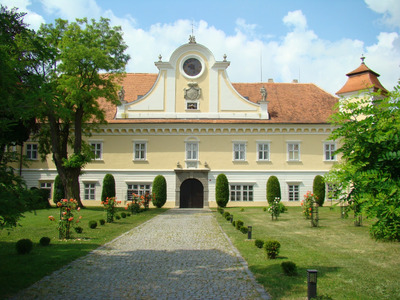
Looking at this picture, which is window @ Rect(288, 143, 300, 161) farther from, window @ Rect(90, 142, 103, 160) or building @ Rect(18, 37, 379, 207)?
window @ Rect(90, 142, 103, 160)

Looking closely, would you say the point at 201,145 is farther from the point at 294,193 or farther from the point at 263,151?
the point at 294,193

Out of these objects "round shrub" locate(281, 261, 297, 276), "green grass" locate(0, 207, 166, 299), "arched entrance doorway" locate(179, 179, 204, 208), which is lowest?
"green grass" locate(0, 207, 166, 299)

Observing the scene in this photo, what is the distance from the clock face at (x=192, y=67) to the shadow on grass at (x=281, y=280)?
25.4m

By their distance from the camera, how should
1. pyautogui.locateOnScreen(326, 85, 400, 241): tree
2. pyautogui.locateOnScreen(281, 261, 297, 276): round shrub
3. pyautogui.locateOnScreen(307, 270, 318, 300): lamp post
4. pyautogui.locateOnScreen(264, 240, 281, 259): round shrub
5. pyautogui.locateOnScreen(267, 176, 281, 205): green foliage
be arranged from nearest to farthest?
pyautogui.locateOnScreen(307, 270, 318, 300): lamp post
pyautogui.locateOnScreen(281, 261, 297, 276): round shrub
pyautogui.locateOnScreen(326, 85, 400, 241): tree
pyautogui.locateOnScreen(264, 240, 281, 259): round shrub
pyautogui.locateOnScreen(267, 176, 281, 205): green foliage

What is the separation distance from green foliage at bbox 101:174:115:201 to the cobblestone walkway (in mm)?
18568

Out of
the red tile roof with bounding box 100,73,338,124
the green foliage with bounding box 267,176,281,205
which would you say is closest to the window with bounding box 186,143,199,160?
the red tile roof with bounding box 100,73,338,124

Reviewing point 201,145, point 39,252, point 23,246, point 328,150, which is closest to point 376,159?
point 39,252

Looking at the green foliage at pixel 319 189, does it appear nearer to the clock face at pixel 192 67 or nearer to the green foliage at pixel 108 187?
the clock face at pixel 192 67

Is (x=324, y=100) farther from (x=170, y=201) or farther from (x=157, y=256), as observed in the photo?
(x=157, y=256)

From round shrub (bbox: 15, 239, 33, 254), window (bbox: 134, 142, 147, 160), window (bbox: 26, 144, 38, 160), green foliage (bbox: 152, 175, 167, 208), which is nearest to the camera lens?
round shrub (bbox: 15, 239, 33, 254)

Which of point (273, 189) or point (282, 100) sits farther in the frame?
point (282, 100)

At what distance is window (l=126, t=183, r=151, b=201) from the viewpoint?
1255 inches

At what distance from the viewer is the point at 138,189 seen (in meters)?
32.0

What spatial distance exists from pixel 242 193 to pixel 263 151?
12.9ft
